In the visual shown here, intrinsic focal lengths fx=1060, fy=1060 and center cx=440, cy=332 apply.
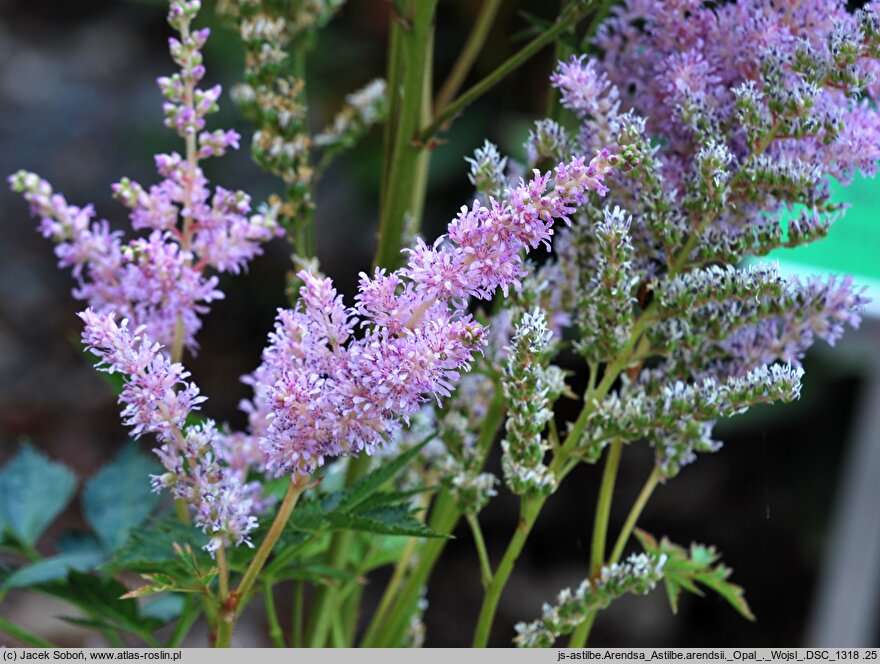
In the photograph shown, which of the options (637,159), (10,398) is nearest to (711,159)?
(637,159)

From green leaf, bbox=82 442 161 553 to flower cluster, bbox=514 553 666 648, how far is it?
28 centimetres

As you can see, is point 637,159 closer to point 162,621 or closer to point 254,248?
point 254,248

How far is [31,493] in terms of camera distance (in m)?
0.71

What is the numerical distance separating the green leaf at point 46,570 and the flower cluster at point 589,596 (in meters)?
0.26

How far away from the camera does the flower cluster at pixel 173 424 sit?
41cm

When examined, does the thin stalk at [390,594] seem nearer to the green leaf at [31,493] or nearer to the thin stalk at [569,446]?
the thin stalk at [569,446]

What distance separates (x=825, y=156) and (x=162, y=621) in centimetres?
45

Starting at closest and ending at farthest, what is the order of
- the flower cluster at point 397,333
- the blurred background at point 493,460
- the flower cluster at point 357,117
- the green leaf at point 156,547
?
the flower cluster at point 397,333 < the green leaf at point 156,547 < the flower cluster at point 357,117 < the blurred background at point 493,460

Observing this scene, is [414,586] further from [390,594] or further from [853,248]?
[853,248]

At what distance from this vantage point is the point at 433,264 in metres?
0.38

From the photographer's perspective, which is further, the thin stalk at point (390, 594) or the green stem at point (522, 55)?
the thin stalk at point (390, 594)

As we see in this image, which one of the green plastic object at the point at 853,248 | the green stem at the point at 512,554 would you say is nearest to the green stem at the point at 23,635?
the green stem at the point at 512,554

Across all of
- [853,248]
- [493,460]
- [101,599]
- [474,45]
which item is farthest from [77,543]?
[493,460]

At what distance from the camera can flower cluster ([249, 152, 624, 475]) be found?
0.38m
